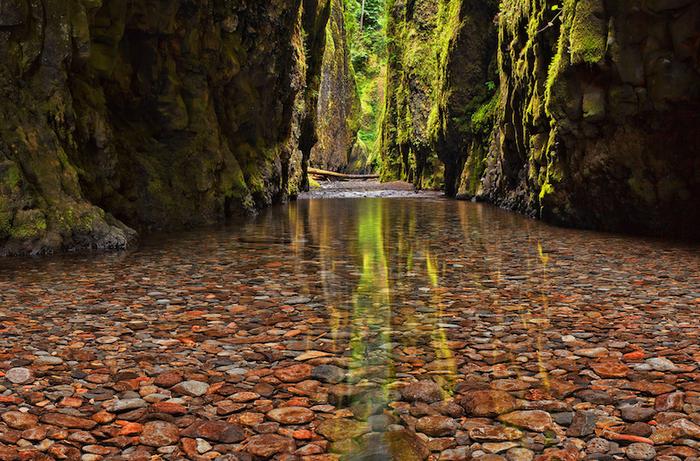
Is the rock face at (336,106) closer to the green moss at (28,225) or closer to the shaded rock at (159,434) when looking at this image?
the green moss at (28,225)

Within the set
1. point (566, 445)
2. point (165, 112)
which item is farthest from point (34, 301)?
point (165, 112)

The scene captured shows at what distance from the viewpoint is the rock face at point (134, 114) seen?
A: 9.66m

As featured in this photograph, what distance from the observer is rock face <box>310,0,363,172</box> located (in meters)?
67.6

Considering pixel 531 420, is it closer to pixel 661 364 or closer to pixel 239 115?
pixel 661 364

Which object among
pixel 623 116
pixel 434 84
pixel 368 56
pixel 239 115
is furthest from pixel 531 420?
pixel 368 56

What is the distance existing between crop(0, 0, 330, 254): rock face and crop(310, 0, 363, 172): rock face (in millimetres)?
43053

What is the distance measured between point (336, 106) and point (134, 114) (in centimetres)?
5971

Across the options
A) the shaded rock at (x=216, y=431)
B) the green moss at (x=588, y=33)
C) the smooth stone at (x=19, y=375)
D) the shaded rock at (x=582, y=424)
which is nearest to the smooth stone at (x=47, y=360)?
the smooth stone at (x=19, y=375)

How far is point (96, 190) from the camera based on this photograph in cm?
1176

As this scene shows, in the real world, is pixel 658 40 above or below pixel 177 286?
above

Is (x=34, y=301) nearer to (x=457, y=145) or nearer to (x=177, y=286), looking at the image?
(x=177, y=286)

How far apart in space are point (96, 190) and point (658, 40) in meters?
11.0

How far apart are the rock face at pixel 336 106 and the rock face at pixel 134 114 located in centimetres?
4305

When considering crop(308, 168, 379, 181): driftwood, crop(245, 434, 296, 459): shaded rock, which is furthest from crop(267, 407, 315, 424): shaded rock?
crop(308, 168, 379, 181): driftwood
